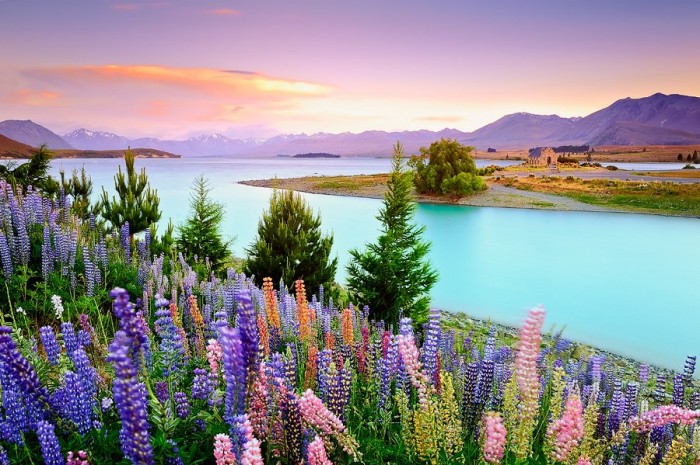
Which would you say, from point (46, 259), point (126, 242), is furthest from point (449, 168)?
point (46, 259)

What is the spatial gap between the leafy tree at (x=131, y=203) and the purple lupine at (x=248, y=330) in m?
18.6

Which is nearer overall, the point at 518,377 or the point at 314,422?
the point at 518,377

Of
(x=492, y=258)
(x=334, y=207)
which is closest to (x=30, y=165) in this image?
(x=492, y=258)

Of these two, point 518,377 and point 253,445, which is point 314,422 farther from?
point 518,377

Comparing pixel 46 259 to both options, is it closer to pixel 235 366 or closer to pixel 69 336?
pixel 69 336

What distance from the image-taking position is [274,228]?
1642 centimetres

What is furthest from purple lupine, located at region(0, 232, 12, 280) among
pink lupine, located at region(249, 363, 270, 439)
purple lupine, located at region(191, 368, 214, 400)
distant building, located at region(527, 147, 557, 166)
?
distant building, located at region(527, 147, 557, 166)

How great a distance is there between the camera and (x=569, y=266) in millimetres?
36594

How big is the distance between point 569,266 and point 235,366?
38.4 m

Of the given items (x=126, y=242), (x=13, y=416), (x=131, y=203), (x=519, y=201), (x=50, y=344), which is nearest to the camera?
(x=13, y=416)

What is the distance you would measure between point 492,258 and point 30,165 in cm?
3156

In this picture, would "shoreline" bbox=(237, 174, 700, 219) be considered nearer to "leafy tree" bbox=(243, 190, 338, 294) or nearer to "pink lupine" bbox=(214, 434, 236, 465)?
"leafy tree" bbox=(243, 190, 338, 294)

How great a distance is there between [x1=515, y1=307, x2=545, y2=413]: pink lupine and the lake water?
11.6 meters

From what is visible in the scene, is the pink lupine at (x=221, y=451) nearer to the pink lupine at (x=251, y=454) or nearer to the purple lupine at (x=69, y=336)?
the pink lupine at (x=251, y=454)
